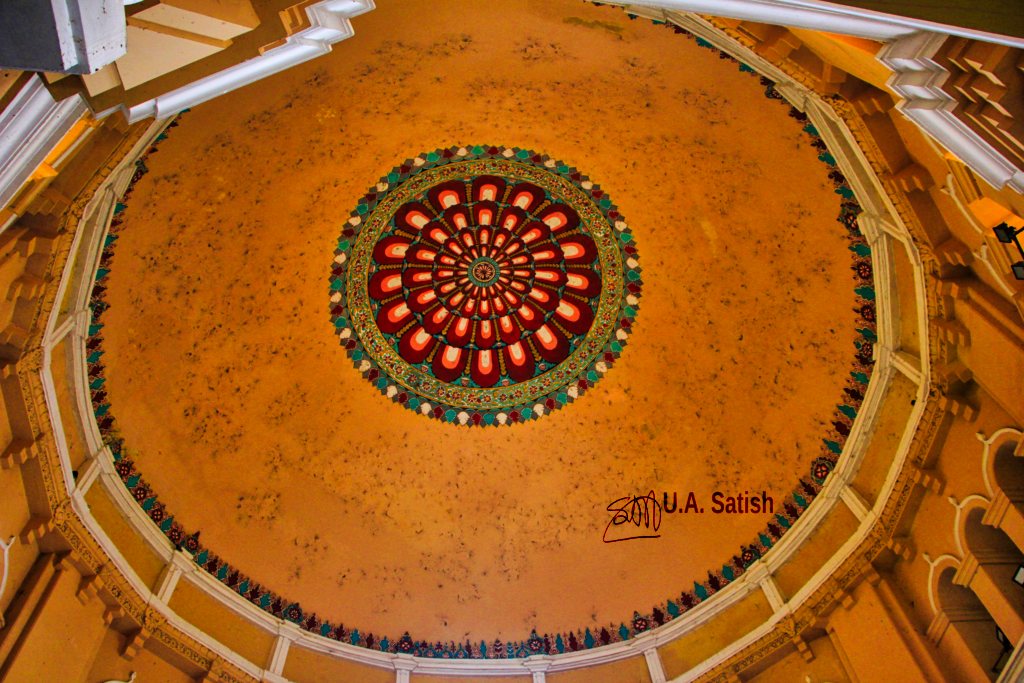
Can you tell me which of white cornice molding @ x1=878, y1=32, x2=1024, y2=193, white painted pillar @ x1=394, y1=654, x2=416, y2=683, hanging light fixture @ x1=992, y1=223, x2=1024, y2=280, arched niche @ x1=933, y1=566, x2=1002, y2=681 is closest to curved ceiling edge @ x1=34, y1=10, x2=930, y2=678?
A: white painted pillar @ x1=394, y1=654, x2=416, y2=683

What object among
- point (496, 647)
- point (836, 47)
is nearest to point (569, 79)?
point (836, 47)

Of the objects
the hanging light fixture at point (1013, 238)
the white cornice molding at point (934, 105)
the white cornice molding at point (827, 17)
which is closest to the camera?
the white cornice molding at point (827, 17)

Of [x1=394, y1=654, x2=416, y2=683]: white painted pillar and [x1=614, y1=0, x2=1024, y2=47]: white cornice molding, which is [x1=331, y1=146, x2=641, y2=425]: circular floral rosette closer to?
[x1=394, y1=654, x2=416, y2=683]: white painted pillar

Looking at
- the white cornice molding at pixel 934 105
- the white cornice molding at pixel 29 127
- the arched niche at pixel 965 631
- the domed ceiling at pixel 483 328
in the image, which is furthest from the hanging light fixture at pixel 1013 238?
the white cornice molding at pixel 29 127

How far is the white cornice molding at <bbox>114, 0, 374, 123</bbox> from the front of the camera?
3789 mm

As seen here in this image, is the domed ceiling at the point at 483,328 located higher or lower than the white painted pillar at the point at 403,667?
higher

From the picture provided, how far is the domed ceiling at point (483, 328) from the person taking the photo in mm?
9078

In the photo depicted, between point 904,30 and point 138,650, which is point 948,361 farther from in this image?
point 138,650
